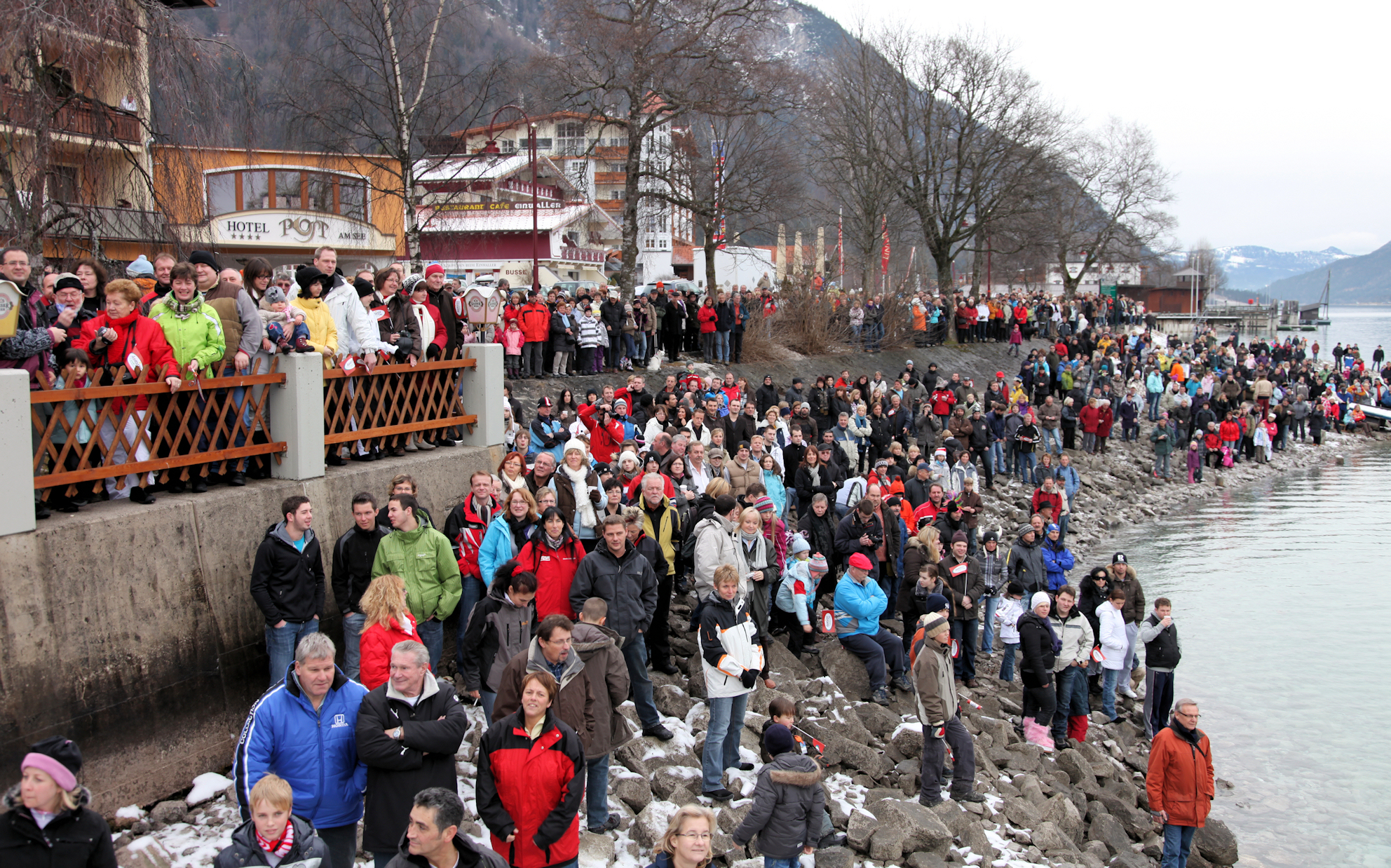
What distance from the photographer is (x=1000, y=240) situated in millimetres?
44000

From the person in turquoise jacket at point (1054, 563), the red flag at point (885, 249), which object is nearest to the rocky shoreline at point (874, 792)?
the person in turquoise jacket at point (1054, 563)

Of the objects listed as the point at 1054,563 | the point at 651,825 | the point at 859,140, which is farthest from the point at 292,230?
the point at 651,825

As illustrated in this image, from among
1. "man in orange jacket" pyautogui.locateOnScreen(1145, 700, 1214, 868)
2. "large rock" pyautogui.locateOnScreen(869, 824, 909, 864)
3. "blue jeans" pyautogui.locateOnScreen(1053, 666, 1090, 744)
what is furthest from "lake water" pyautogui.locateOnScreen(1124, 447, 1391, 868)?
"large rock" pyautogui.locateOnScreen(869, 824, 909, 864)

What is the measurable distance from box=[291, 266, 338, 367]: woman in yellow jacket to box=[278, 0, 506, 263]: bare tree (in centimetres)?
1125

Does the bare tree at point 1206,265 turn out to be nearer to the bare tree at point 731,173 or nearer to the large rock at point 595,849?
the bare tree at point 731,173

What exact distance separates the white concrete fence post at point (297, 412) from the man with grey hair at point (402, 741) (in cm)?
321

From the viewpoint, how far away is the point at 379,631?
18.7 ft

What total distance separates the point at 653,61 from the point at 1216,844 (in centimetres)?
1855

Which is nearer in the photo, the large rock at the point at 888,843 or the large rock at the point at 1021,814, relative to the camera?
the large rock at the point at 888,843

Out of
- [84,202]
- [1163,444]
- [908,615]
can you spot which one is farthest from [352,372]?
[1163,444]

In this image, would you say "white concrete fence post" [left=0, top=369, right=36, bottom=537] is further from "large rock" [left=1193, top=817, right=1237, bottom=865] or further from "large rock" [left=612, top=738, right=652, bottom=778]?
"large rock" [left=1193, top=817, right=1237, bottom=865]

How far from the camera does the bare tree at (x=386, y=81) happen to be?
60.8 ft

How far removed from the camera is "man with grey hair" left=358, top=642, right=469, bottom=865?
4.68m

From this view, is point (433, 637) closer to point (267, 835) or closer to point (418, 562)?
point (418, 562)
